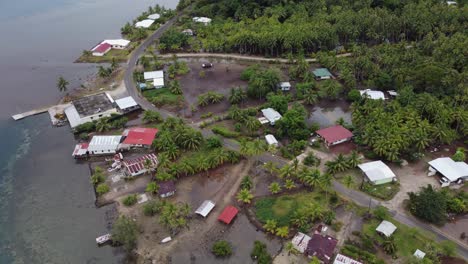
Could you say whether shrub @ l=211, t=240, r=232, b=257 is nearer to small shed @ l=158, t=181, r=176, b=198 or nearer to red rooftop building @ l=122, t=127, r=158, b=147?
small shed @ l=158, t=181, r=176, b=198

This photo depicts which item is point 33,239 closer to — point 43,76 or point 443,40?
point 43,76

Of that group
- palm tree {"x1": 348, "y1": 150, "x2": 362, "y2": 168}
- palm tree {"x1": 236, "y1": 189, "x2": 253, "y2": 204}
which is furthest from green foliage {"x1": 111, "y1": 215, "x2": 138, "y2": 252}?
palm tree {"x1": 348, "y1": 150, "x2": 362, "y2": 168}

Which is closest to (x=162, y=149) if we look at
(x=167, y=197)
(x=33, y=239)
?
(x=167, y=197)

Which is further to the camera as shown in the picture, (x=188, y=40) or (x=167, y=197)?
(x=188, y=40)

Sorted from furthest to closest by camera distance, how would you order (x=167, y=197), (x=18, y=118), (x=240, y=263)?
(x=18, y=118) → (x=167, y=197) → (x=240, y=263)

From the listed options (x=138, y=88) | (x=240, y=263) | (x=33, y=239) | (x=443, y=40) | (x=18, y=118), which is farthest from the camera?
(x=443, y=40)
